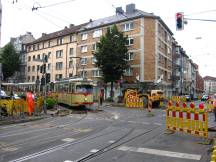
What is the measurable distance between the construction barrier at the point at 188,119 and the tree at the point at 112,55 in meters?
37.3

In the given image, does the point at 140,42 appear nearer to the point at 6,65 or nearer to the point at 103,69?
the point at 103,69

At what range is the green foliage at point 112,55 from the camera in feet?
169

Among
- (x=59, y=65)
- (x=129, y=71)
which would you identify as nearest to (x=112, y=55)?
(x=129, y=71)

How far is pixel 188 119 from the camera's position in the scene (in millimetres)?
13383

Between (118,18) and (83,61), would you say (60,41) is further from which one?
(118,18)

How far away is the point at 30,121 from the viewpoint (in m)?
19.8

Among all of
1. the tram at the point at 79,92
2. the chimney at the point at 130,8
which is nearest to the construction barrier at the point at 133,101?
the tram at the point at 79,92

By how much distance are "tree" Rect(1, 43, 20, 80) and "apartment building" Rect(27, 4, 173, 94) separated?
197 inches

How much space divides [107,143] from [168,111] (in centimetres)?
385

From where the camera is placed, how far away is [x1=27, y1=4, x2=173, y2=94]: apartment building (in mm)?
55188

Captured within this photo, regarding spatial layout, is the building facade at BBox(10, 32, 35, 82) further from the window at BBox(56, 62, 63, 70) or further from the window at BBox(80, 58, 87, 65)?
the window at BBox(80, 58, 87, 65)

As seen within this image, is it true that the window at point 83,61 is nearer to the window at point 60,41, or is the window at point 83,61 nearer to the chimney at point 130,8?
the window at point 60,41

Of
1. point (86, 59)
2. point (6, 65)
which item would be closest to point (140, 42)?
point (86, 59)

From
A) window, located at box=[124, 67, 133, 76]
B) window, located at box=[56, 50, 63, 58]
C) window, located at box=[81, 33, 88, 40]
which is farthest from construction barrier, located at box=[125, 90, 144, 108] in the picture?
window, located at box=[56, 50, 63, 58]
